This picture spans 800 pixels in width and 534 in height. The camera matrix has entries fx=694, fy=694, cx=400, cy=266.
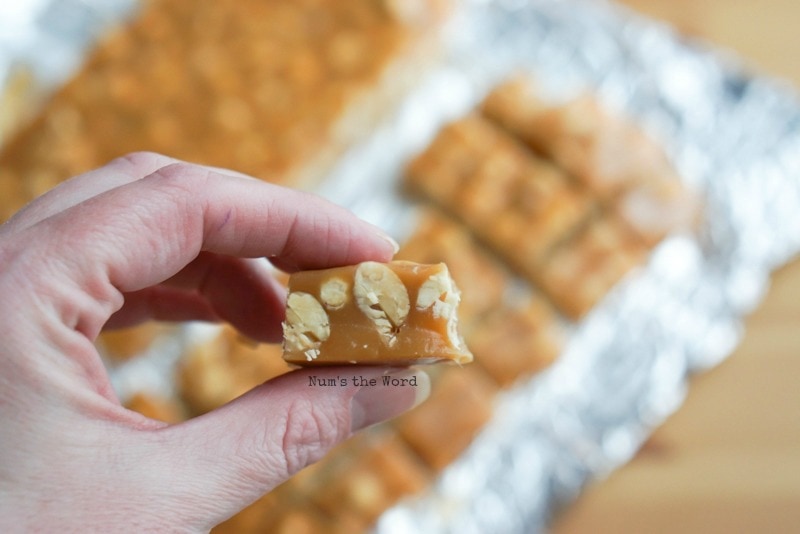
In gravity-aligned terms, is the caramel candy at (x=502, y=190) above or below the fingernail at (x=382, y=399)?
above

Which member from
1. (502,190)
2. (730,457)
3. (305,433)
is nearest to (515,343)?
(502,190)

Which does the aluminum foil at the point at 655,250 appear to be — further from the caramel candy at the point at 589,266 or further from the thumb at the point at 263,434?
the thumb at the point at 263,434

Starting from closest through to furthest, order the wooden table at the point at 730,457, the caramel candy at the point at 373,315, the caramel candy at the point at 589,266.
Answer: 1. the caramel candy at the point at 373,315
2. the wooden table at the point at 730,457
3. the caramel candy at the point at 589,266

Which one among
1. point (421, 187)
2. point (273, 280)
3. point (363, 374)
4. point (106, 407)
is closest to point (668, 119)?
point (421, 187)

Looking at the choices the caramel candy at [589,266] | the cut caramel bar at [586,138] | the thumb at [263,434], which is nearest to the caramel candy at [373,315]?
the thumb at [263,434]

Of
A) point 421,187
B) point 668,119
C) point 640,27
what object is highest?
point 640,27

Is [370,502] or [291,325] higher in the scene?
[291,325]

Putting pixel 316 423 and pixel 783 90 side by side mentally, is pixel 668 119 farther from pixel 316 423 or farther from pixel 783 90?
pixel 316 423
